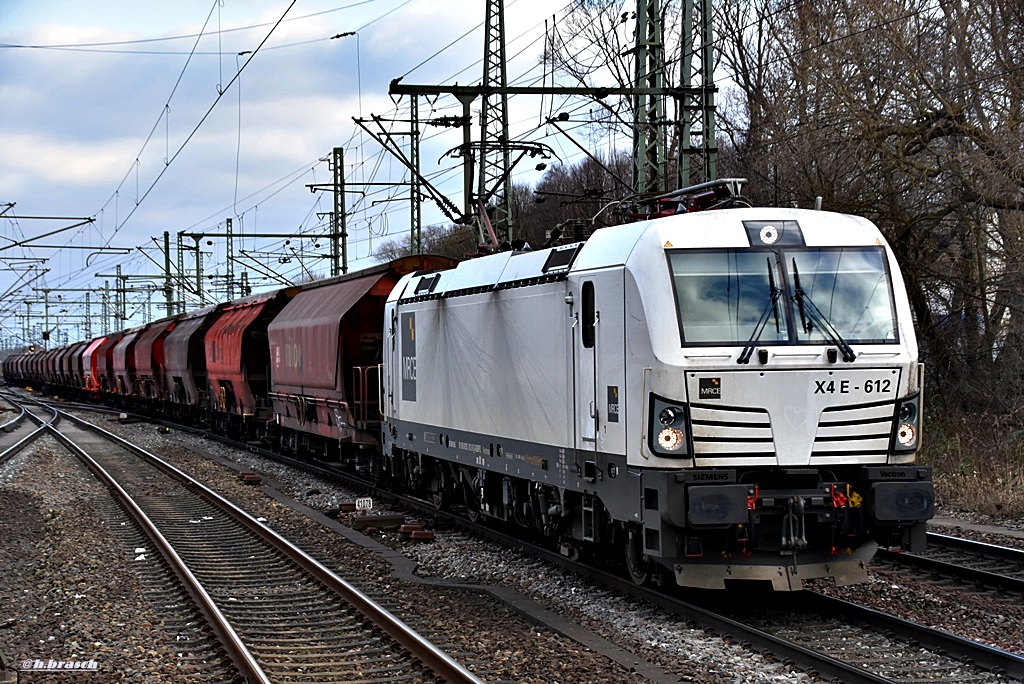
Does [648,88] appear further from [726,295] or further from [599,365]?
[726,295]

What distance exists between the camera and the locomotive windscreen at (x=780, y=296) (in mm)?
9055

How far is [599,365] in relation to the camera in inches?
387

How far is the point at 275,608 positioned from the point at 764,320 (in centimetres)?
524

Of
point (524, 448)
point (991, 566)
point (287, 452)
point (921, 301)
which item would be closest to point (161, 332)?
point (287, 452)

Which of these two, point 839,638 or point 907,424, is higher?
point 907,424

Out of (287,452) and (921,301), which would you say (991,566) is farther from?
(287,452)

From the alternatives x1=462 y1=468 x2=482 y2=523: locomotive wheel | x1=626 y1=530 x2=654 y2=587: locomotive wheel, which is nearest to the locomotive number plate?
x1=626 y1=530 x2=654 y2=587: locomotive wheel

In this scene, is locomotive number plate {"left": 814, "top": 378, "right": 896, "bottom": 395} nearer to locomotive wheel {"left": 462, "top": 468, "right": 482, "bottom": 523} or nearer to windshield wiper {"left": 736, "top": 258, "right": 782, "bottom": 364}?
windshield wiper {"left": 736, "top": 258, "right": 782, "bottom": 364}

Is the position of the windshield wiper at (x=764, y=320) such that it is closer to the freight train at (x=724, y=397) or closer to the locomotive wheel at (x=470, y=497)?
the freight train at (x=724, y=397)

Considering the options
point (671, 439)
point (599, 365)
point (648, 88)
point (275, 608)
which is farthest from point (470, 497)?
point (648, 88)

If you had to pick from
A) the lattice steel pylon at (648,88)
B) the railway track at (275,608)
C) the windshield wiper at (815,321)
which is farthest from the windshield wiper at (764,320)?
the lattice steel pylon at (648,88)

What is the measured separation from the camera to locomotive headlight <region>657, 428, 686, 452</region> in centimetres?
884

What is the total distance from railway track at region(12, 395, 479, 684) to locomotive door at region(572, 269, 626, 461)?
2.29m

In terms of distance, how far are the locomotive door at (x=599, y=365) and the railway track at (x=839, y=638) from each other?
1408 mm
